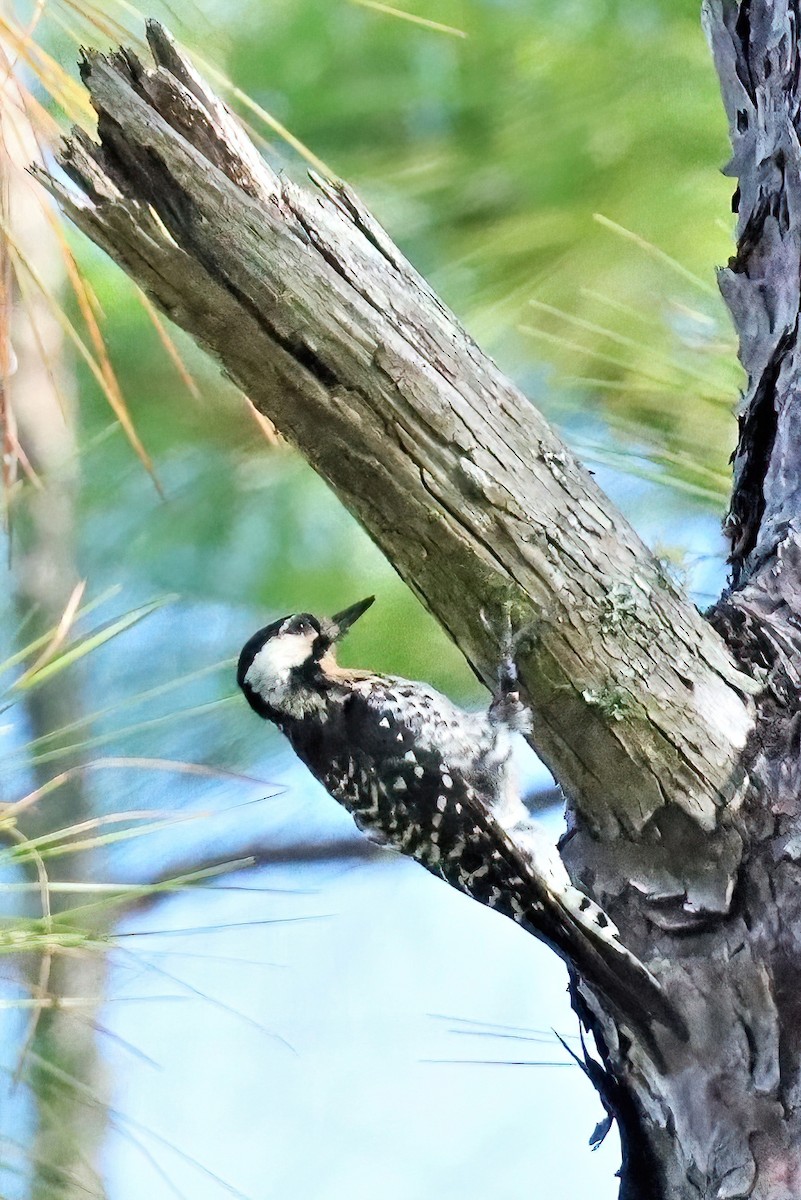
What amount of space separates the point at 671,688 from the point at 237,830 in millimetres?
982

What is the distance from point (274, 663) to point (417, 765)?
29 centimetres

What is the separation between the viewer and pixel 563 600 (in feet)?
3.05

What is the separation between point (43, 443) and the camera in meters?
1.70

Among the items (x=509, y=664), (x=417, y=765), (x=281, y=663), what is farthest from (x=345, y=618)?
(x=509, y=664)

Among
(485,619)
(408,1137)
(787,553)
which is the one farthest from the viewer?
(408,1137)

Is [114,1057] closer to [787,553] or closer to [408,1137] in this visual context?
[408,1137]

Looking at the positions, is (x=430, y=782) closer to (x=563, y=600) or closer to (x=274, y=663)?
(x=274, y=663)

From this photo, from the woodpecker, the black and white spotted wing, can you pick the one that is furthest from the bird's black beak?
the black and white spotted wing

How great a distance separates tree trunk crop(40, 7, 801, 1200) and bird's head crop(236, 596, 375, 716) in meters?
0.56

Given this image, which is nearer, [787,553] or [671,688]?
[671,688]

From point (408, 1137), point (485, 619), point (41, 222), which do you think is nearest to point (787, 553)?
point (485, 619)

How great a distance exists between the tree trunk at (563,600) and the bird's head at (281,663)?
56cm

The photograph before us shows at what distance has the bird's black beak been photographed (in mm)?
1583

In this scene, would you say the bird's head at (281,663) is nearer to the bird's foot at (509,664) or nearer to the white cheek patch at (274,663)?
the white cheek patch at (274,663)
